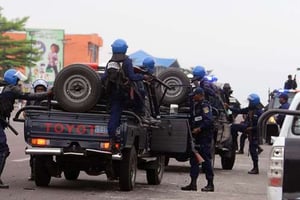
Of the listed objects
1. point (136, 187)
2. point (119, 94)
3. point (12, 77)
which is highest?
point (12, 77)

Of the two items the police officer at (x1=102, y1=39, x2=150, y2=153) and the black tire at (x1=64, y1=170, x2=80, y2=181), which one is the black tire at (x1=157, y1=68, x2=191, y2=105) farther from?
the police officer at (x1=102, y1=39, x2=150, y2=153)

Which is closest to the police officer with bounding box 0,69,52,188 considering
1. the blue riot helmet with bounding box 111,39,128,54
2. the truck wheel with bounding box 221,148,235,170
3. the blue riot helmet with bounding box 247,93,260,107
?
the blue riot helmet with bounding box 111,39,128,54

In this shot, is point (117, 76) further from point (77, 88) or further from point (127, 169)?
point (127, 169)

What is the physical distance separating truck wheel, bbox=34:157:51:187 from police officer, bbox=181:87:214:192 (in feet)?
7.96

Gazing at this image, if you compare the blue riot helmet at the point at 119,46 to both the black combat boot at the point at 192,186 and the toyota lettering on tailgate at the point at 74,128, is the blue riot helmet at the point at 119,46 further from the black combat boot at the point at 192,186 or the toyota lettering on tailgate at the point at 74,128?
the black combat boot at the point at 192,186

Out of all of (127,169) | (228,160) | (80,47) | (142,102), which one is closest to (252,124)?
(228,160)

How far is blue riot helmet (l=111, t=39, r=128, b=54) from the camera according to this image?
11.8 m

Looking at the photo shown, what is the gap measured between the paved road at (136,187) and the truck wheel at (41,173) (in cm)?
12

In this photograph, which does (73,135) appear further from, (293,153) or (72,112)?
(293,153)

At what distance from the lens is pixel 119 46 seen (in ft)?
38.8

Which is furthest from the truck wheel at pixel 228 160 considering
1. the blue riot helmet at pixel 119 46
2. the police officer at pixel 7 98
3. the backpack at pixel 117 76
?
the police officer at pixel 7 98

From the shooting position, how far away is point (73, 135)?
11.6m

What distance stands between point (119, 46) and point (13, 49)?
81.3 m

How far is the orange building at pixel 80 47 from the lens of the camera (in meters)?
109
